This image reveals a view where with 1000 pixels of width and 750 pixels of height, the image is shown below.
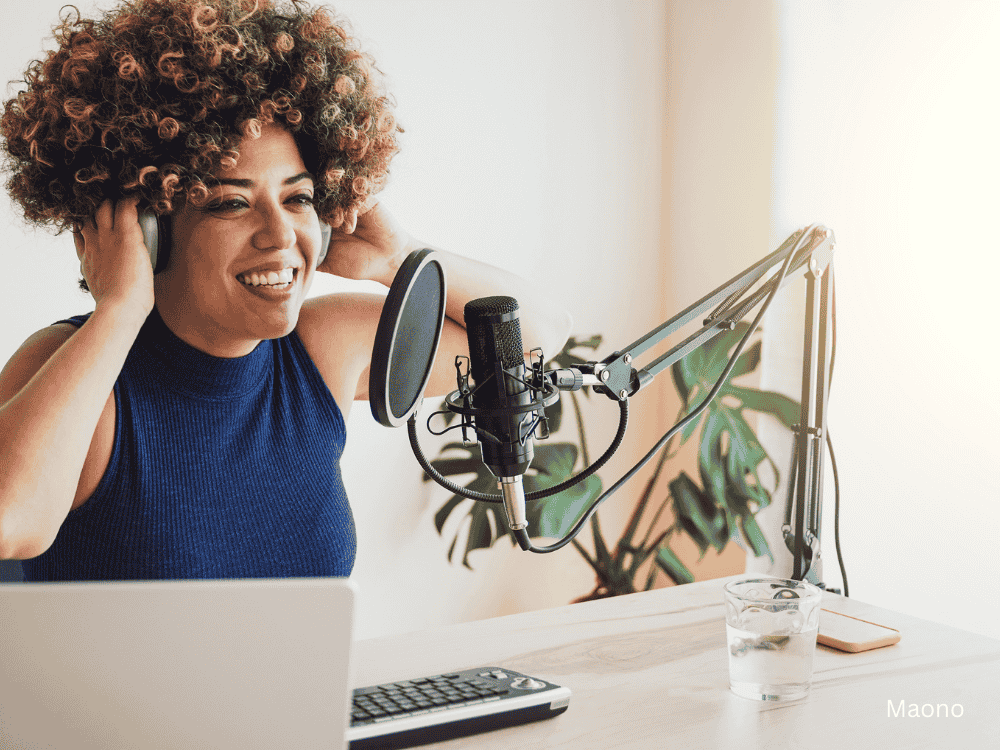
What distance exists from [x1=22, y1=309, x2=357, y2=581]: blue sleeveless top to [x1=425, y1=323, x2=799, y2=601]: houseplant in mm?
887

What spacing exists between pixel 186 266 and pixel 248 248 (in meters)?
0.09

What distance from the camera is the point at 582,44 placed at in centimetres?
262

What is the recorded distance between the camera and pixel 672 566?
2668 millimetres

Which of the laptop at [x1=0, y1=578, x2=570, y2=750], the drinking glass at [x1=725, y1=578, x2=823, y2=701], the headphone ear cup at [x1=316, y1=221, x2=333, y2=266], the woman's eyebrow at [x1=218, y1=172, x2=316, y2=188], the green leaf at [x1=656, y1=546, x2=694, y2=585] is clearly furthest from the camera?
the green leaf at [x1=656, y1=546, x2=694, y2=585]

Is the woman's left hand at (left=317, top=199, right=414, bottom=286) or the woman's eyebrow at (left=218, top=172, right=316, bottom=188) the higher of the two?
the woman's eyebrow at (left=218, top=172, right=316, bottom=188)

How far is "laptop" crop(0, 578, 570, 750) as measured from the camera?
51 centimetres

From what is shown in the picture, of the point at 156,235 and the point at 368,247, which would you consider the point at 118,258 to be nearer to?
the point at 156,235

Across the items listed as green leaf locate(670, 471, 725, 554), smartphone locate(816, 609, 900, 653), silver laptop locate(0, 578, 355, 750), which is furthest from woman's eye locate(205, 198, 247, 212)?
green leaf locate(670, 471, 725, 554)

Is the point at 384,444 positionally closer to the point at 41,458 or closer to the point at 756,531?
the point at 756,531

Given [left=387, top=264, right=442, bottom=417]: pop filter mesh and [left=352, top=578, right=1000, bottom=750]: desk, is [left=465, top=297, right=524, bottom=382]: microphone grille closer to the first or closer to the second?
[left=387, top=264, right=442, bottom=417]: pop filter mesh

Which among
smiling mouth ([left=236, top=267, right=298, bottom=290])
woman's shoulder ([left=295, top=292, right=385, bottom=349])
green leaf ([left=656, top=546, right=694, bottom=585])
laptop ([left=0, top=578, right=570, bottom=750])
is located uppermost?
smiling mouth ([left=236, top=267, right=298, bottom=290])

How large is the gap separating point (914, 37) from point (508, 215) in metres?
1.13

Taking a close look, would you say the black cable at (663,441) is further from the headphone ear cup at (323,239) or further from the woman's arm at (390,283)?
the headphone ear cup at (323,239)

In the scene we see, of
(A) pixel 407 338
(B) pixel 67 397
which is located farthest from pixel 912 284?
(B) pixel 67 397
